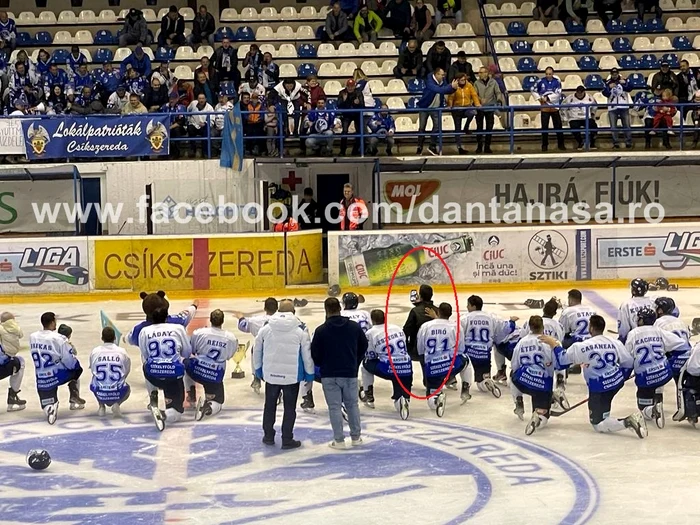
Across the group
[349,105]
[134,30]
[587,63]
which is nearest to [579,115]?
[587,63]

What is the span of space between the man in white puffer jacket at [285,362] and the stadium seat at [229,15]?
2021 cm

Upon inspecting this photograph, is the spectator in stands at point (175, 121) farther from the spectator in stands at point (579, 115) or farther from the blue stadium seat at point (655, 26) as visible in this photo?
the blue stadium seat at point (655, 26)

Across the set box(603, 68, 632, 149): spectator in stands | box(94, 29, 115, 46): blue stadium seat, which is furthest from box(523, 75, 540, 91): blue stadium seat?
box(94, 29, 115, 46): blue stadium seat

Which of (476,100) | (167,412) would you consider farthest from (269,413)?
(476,100)

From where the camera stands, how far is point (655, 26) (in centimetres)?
3133

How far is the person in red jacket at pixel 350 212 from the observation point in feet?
79.8

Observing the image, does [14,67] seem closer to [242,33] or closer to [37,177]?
[37,177]

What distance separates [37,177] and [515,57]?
Result: 40.3ft

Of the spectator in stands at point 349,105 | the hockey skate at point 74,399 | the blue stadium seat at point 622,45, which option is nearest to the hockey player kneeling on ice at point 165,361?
the hockey skate at point 74,399

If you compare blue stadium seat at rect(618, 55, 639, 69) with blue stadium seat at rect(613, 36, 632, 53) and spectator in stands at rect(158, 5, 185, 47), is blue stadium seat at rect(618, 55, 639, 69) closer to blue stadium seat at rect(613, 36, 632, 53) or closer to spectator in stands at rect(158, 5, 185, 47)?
blue stadium seat at rect(613, 36, 632, 53)

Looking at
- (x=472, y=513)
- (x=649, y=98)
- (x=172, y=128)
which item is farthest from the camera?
(x=649, y=98)

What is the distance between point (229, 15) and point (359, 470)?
21.8 metres

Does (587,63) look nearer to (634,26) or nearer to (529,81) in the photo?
(529,81)

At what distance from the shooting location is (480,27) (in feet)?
102
